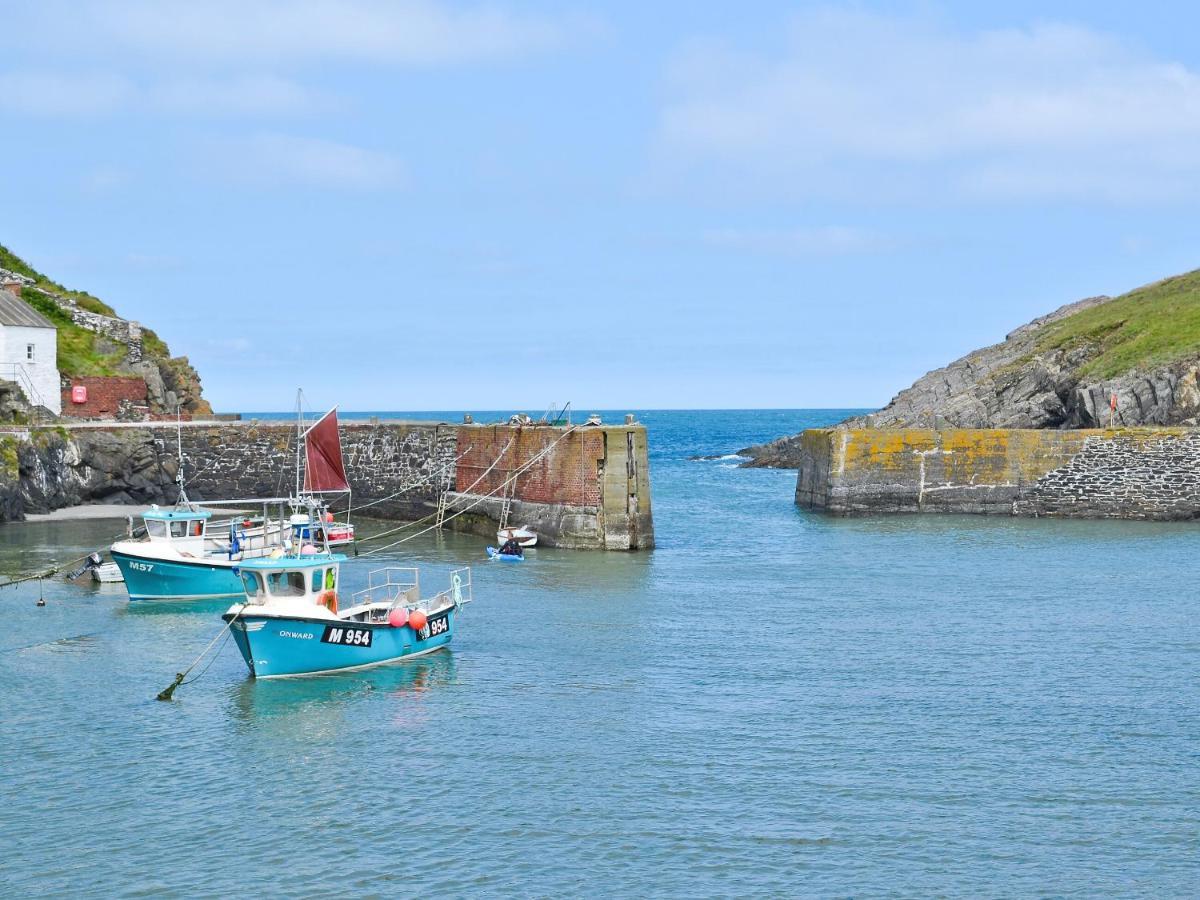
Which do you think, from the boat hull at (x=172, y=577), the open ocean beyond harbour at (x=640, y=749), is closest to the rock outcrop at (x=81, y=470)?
the open ocean beyond harbour at (x=640, y=749)

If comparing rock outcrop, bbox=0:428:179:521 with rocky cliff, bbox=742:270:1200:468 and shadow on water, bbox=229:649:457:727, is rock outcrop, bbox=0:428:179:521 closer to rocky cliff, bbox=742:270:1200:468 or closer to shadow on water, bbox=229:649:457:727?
shadow on water, bbox=229:649:457:727

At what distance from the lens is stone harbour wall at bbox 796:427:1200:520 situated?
170ft

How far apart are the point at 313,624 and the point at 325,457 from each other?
6942 millimetres

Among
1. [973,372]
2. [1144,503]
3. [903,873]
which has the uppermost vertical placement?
[973,372]

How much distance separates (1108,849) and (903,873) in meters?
2.96

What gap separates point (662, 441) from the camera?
160125mm

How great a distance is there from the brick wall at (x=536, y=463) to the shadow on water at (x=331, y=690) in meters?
16.4

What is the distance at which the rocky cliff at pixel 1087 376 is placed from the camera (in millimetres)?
57938

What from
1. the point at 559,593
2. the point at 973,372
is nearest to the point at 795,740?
the point at 559,593

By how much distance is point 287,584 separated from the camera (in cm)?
2806

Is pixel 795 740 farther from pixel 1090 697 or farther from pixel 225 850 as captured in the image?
pixel 225 850

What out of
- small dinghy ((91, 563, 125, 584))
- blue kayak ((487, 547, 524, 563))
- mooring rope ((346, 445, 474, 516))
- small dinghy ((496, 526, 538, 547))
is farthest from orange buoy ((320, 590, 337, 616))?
mooring rope ((346, 445, 474, 516))

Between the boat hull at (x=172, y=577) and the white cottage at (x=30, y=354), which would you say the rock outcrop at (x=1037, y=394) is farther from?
the white cottage at (x=30, y=354)

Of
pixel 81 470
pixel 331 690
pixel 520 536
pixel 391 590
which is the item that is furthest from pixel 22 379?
pixel 331 690
